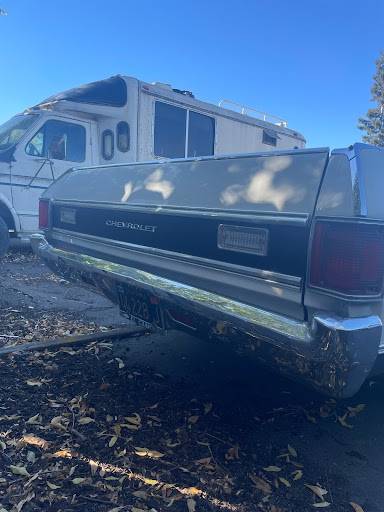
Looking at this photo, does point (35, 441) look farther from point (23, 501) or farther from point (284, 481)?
point (284, 481)

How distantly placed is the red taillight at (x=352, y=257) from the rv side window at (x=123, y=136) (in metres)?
6.57

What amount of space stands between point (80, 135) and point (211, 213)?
246 inches

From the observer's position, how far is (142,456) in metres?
2.62

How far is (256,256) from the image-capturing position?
2523 mm

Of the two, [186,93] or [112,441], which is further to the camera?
[186,93]

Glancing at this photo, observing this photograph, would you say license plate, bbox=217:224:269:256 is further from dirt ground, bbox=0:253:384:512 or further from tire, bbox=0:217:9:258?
tire, bbox=0:217:9:258

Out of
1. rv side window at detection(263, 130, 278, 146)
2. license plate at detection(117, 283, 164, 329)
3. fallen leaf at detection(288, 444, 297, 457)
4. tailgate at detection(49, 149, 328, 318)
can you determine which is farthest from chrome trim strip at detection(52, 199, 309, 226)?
rv side window at detection(263, 130, 278, 146)

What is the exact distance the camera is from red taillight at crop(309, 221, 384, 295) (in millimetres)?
2104

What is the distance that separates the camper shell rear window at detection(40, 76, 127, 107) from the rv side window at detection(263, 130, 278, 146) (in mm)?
3858

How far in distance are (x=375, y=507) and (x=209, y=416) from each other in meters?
1.17

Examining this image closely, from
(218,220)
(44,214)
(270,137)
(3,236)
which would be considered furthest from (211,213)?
(270,137)

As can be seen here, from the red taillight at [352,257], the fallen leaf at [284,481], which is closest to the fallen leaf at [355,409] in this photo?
the fallen leaf at [284,481]

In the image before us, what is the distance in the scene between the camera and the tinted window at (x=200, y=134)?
29.5 ft

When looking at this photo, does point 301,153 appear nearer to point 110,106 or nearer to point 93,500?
point 93,500
